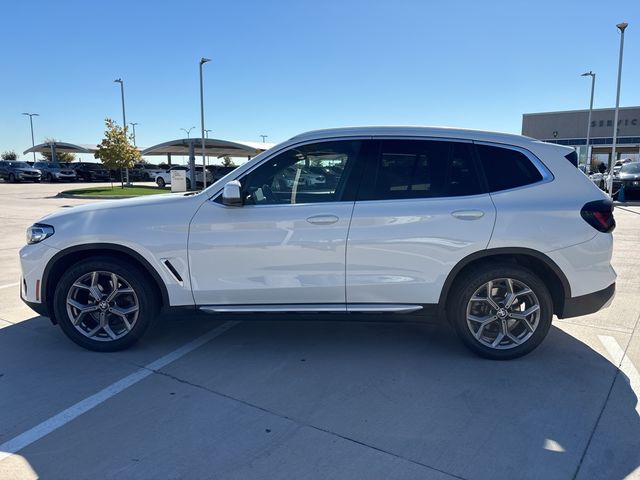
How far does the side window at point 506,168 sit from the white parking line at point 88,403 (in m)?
2.81

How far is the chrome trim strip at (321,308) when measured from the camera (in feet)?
12.5

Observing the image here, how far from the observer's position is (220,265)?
3816mm

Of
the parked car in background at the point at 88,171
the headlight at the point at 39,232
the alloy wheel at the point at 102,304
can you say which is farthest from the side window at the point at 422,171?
the parked car in background at the point at 88,171

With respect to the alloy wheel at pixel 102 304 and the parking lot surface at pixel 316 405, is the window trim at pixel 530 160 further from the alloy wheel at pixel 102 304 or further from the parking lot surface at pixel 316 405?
the alloy wheel at pixel 102 304

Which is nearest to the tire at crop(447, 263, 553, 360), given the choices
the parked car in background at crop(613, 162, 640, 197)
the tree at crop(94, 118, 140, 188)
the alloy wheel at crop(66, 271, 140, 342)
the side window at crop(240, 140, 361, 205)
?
the side window at crop(240, 140, 361, 205)

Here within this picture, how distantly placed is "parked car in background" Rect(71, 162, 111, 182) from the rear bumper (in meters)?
46.0

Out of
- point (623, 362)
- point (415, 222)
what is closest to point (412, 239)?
point (415, 222)

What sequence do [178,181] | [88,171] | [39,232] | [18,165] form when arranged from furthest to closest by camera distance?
1. [88,171]
2. [18,165]
3. [178,181]
4. [39,232]

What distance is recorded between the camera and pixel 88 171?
44750 millimetres

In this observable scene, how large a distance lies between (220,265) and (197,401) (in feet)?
3.43

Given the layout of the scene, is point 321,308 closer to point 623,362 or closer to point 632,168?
point 623,362

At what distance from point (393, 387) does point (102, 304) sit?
8.00 ft

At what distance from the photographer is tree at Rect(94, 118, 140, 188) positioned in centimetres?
2983

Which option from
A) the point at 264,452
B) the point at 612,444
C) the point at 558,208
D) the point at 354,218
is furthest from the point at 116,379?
the point at 558,208
